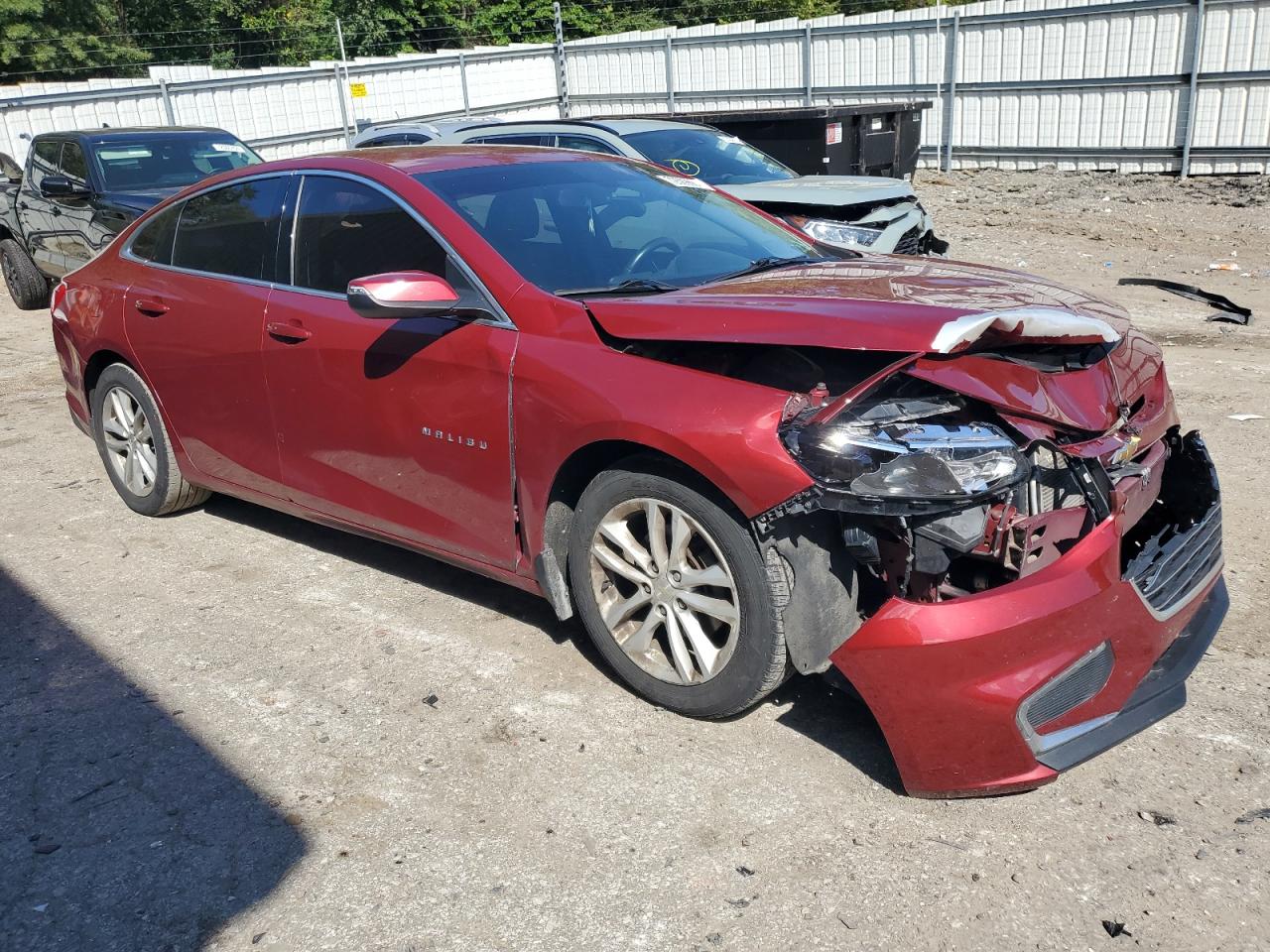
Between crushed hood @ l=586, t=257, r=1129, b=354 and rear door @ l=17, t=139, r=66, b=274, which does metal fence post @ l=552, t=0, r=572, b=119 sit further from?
crushed hood @ l=586, t=257, r=1129, b=354

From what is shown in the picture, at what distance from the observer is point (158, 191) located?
10.5 meters

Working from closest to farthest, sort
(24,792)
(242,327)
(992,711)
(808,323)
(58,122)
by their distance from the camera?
(992,711)
(808,323)
(24,792)
(242,327)
(58,122)

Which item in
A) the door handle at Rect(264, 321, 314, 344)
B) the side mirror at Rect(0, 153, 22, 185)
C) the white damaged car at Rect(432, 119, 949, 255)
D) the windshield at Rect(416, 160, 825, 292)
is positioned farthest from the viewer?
the side mirror at Rect(0, 153, 22, 185)

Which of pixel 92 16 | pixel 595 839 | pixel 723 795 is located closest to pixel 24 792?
pixel 595 839

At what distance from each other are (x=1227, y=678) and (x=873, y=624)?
1.47 meters

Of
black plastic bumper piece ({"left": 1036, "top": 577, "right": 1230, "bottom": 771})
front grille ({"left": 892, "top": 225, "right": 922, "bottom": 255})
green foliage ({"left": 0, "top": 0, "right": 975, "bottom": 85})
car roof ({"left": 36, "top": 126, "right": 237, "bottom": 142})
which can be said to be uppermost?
green foliage ({"left": 0, "top": 0, "right": 975, "bottom": 85})

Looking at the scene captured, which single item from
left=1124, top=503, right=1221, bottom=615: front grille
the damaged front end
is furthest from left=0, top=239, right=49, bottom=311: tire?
left=1124, top=503, right=1221, bottom=615: front grille

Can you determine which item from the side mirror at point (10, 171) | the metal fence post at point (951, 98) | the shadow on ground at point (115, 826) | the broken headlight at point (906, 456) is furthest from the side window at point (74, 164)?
the metal fence post at point (951, 98)

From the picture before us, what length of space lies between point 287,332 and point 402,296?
37.4 inches

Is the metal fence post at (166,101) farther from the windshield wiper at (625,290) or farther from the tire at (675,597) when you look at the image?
the tire at (675,597)

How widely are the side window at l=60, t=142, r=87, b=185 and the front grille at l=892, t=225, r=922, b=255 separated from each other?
7.35m

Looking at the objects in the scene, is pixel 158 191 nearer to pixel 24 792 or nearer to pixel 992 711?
pixel 24 792

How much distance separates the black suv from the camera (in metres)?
10.1

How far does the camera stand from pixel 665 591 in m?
3.42
